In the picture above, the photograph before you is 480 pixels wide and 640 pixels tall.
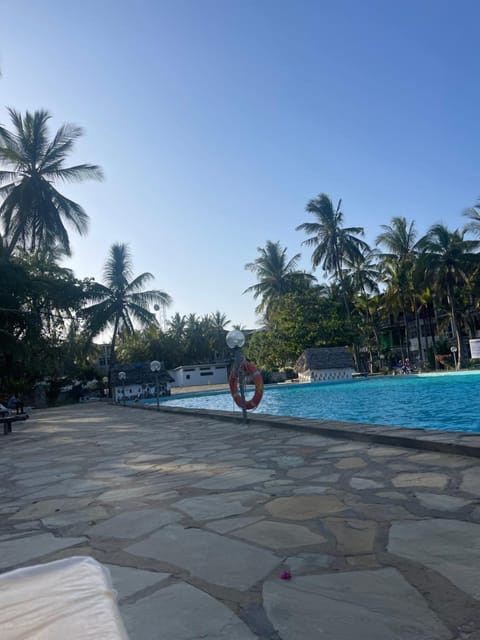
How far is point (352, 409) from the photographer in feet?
37.8

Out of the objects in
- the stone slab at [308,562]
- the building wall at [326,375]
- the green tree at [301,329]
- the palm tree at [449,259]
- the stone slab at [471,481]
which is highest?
the palm tree at [449,259]

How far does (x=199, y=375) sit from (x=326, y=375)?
1434 cm

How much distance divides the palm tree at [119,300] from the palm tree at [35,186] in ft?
14.7

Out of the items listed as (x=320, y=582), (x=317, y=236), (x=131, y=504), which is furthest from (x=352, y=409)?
(x=317, y=236)

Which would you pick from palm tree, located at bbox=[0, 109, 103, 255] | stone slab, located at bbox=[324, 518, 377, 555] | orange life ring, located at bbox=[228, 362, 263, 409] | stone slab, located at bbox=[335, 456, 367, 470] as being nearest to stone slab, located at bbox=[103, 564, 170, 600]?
stone slab, located at bbox=[324, 518, 377, 555]

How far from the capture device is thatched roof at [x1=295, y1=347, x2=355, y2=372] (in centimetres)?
2460

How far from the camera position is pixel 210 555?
79.3 inches

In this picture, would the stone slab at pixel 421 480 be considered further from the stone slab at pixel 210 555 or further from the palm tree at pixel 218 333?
the palm tree at pixel 218 333

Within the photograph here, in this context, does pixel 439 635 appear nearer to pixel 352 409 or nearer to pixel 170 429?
pixel 170 429

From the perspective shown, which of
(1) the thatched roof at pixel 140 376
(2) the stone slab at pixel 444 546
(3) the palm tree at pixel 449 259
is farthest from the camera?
(1) the thatched roof at pixel 140 376

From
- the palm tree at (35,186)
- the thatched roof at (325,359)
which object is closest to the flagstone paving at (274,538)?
the palm tree at (35,186)

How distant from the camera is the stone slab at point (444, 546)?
5.44ft

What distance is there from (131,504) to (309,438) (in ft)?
8.94

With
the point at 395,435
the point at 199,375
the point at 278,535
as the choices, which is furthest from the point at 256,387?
the point at 199,375
